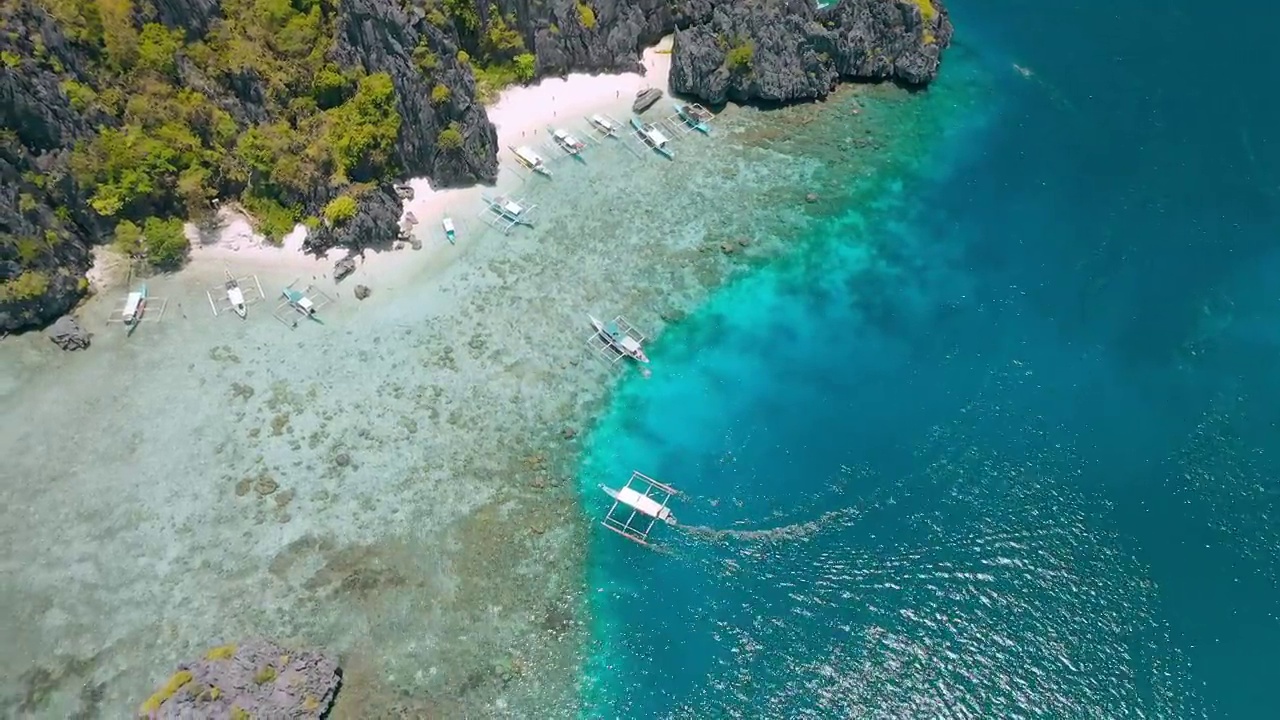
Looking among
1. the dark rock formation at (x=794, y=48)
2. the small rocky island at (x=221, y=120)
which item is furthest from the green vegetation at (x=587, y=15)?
the dark rock formation at (x=794, y=48)

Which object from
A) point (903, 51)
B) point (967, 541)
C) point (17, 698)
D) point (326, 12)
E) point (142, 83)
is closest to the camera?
point (17, 698)

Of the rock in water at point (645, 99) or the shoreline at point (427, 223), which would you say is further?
the rock in water at point (645, 99)

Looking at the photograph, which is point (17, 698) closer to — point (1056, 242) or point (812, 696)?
point (812, 696)

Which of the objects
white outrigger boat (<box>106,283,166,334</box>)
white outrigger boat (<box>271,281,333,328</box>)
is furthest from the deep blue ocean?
white outrigger boat (<box>106,283,166,334</box>)

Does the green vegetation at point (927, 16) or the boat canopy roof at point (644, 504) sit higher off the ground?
the green vegetation at point (927, 16)

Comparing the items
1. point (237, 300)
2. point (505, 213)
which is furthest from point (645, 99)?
point (237, 300)

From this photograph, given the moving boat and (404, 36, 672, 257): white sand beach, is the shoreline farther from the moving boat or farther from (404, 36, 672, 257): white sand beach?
the moving boat

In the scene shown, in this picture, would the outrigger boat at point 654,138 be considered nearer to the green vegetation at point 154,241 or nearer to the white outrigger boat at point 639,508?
the white outrigger boat at point 639,508

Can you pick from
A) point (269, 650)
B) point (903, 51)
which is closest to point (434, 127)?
point (269, 650)
